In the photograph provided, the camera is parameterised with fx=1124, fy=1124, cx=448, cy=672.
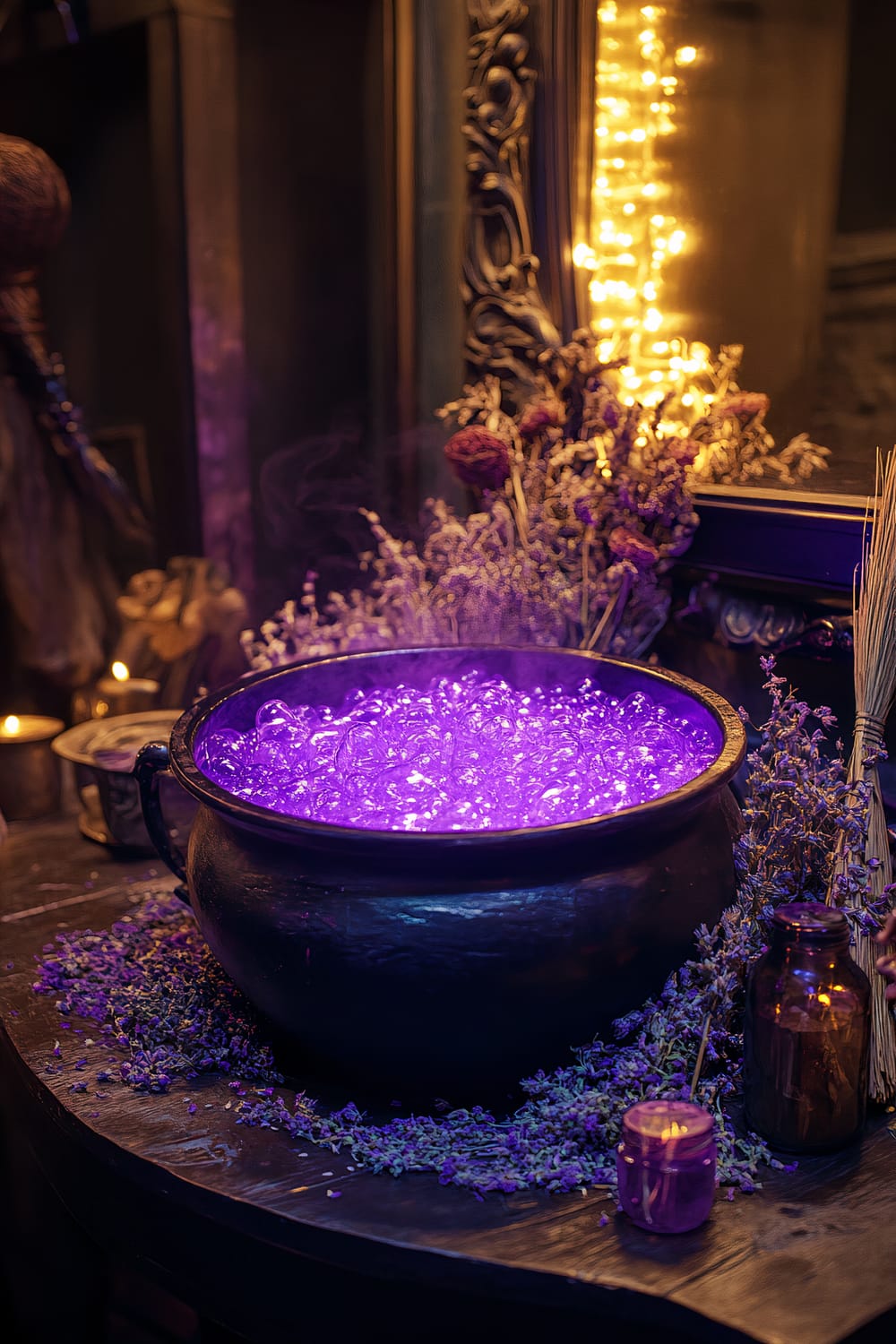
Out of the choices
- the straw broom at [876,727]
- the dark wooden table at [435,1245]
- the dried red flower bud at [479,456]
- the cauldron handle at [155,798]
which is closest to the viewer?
the dark wooden table at [435,1245]

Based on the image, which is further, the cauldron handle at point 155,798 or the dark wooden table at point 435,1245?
the cauldron handle at point 155,798

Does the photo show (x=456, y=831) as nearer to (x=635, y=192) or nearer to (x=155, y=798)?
(x=155, y=798)

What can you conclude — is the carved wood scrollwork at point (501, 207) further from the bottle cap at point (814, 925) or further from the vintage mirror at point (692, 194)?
the bottle cap at point (814, 925)

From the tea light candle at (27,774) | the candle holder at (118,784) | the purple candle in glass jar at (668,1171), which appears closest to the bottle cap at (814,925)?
the purple candle in glass jar at (668,1171)

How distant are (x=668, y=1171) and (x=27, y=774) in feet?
6.27

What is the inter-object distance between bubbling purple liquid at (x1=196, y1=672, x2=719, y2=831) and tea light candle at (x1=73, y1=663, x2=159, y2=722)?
34.3 inches

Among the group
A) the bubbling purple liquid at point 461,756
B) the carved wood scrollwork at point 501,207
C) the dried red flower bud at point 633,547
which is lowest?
the bubbling purple liquid at point 461,756

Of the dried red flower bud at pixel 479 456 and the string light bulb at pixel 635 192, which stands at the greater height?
the string light bulb at pixel 635 192

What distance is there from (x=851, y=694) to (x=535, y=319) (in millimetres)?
1205

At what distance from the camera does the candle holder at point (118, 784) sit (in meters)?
2.31

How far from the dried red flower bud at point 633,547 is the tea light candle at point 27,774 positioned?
1.42 meters

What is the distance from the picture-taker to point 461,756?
175 centimetres

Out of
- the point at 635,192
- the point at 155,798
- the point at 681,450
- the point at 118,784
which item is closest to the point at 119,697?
the point at 118,784

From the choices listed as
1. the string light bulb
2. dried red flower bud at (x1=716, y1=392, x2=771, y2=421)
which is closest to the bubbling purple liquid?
dried red flower bud at (x1=716, y1=392, x2=771, y2=421)
